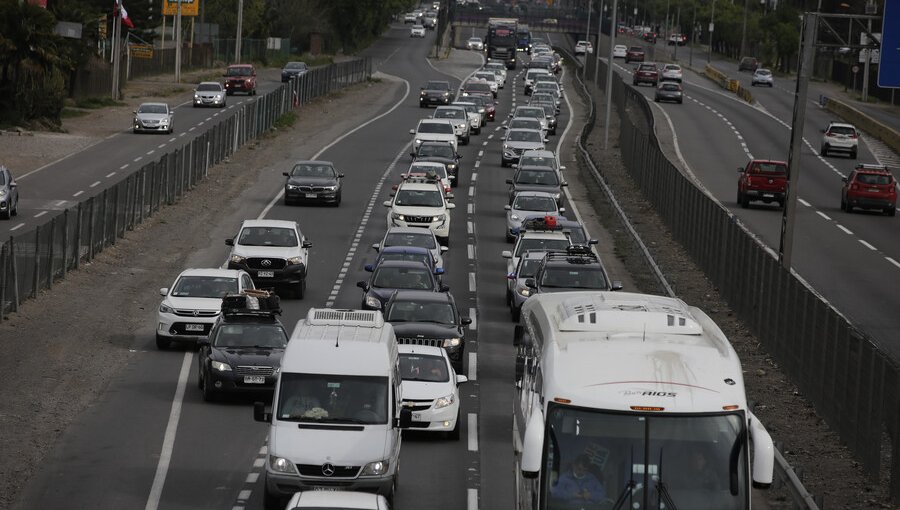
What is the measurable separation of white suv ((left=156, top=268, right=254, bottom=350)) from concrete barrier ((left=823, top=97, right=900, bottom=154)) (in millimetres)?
56931

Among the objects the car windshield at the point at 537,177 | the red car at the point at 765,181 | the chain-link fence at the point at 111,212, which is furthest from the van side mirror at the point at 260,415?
the red car at the point at 765,181

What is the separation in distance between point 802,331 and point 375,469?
1087 cm

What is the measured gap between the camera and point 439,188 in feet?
149

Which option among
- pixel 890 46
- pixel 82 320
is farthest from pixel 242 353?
pixel 890 46

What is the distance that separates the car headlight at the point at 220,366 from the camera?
24.5m

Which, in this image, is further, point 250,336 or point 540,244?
point 540,244

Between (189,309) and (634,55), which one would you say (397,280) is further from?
(634,55)

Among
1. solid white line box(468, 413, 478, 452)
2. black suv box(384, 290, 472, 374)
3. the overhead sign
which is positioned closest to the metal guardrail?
solid white line box(468, 413, 478, 452)

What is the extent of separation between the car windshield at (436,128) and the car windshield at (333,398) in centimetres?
4596

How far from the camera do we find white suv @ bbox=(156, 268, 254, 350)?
29031 mm

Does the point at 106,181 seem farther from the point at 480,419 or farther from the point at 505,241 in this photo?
the point at 480,419

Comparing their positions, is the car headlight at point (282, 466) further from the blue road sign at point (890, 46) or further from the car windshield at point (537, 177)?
the car windshield at point (537, 177)

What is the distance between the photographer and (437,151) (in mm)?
58594

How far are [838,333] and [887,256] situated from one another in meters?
22.2
